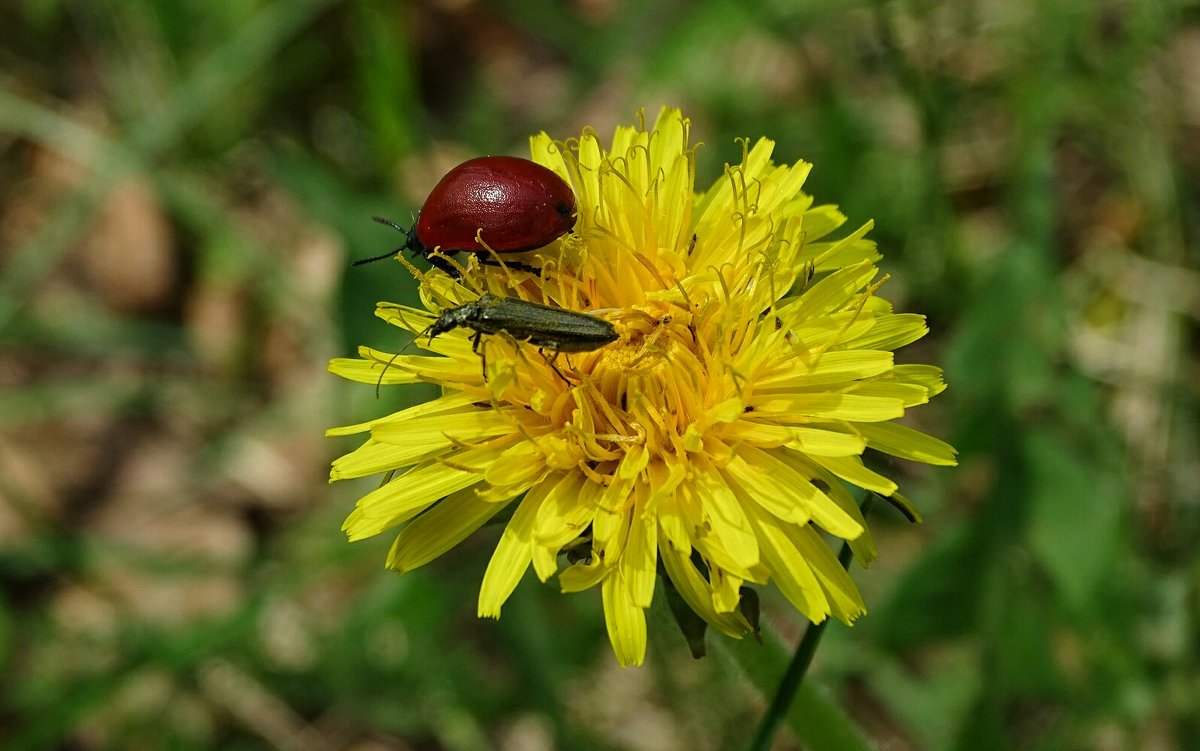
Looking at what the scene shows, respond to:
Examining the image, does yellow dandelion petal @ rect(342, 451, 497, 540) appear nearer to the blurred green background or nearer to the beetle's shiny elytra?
the beetle's shiny elytra

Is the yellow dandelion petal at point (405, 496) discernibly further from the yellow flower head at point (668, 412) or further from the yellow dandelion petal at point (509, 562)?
the yellow dandelion petal at point (509, 562)

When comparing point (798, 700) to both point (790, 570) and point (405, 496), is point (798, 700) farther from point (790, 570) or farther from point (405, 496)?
point (405, 496)

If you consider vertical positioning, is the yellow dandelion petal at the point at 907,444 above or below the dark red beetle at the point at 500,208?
below

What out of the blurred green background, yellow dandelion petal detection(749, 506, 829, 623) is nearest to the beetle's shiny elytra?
yellow dandelion petal detection(749, 506, 829, 623)

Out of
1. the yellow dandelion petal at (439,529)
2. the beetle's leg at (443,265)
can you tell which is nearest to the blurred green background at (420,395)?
the beetle's leg at (443,265)

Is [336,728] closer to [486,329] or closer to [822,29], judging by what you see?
[486,329]

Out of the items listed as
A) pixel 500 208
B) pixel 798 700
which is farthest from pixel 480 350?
pixel 798 700
